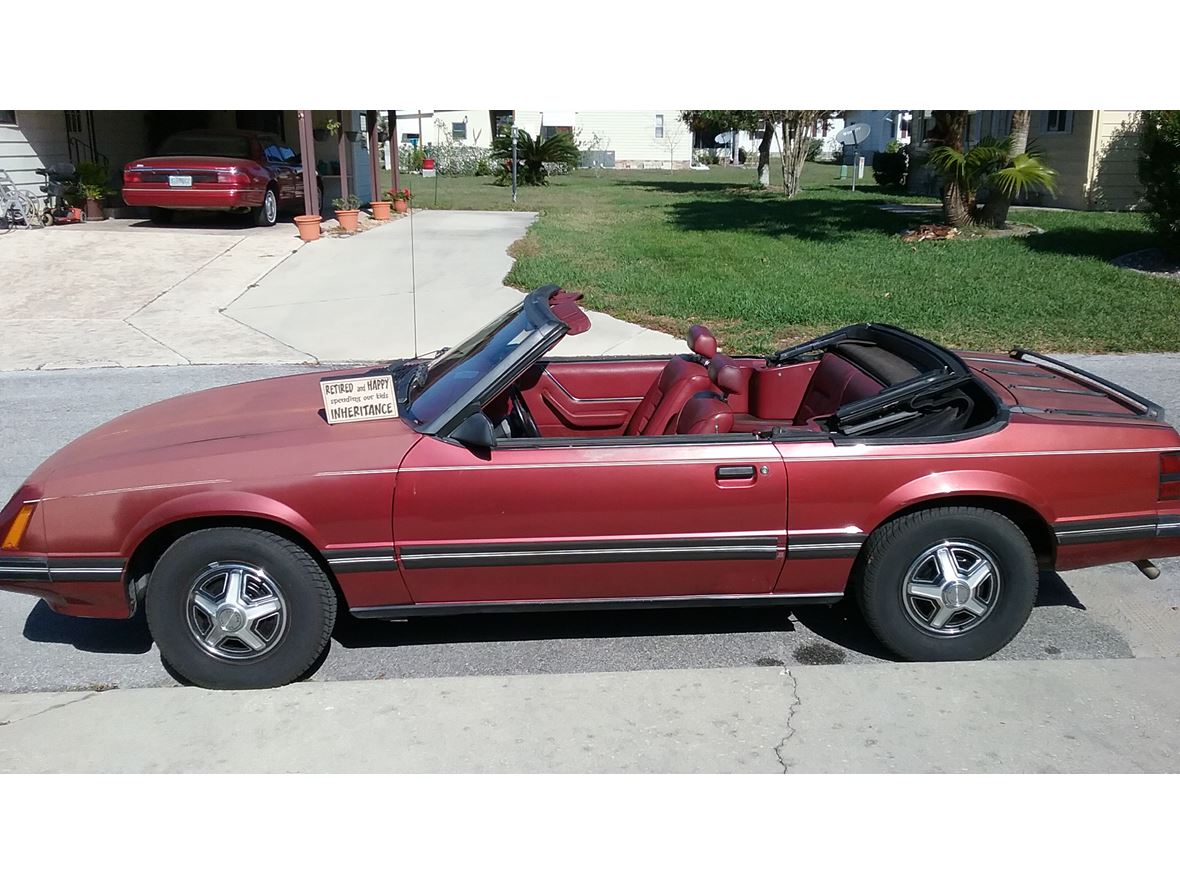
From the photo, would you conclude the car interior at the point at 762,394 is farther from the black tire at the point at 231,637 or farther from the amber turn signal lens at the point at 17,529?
the amber turn signal lens at the point at 17,529

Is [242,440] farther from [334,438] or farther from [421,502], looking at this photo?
[421,502]

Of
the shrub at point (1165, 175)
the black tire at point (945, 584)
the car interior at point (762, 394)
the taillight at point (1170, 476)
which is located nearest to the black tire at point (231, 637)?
the car interior at point (762, 394)

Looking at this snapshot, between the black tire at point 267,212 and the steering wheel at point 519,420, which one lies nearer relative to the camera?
the steering wheel at point 519,420

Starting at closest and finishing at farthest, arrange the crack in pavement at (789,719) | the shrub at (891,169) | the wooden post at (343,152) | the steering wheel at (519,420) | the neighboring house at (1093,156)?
the crack in pavement at (789,719) < the steering wheel at (519,420) < the wooden post at (343,152) < the neighboring house at (1093,156) < the shrub at (891,169)

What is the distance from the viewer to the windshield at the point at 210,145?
57.8 feet

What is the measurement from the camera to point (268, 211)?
1780 cm

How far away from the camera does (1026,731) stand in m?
3.60

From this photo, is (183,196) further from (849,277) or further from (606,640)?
(606,640)

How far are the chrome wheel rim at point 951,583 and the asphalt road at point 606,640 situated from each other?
0.36 metres

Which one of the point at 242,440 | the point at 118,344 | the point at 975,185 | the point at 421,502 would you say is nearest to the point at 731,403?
the point at 421,502

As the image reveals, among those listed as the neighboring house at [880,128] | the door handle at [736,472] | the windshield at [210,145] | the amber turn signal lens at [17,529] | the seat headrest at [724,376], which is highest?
the neighboring house at [880,128]

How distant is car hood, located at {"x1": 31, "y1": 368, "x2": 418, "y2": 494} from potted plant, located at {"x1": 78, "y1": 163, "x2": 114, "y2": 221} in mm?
15489

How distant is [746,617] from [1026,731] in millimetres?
1372

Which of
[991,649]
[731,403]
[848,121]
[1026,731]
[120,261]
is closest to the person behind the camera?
[1026,731]
